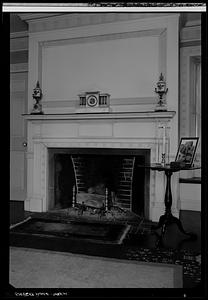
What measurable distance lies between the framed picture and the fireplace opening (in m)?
0.36

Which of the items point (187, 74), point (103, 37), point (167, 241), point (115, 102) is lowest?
point (167, 241)

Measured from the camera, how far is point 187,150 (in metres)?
1.65

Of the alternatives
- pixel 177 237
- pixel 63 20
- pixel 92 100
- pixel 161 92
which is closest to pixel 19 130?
pixel 92 100

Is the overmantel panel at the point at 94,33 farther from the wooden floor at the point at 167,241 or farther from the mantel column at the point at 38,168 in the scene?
the wooden floor at the point at 167,241

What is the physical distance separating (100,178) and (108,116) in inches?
20.5

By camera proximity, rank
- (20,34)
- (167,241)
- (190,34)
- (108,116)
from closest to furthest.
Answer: (167,241) → (108,116) → (190,34) → (20,34)

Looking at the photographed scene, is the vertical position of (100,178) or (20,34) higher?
(20,34)

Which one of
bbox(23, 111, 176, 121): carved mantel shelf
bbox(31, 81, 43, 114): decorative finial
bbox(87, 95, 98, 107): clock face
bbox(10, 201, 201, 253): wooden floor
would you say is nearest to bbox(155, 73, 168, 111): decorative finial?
bbox(23, 111, 176, 121): carved mantel shelf

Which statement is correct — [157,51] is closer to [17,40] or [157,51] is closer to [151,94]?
[151,94]

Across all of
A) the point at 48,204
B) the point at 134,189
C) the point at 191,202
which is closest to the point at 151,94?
the point at 134,189

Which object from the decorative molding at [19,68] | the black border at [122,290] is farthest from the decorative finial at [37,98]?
the black border at [122,290]

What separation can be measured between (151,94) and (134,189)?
74cm

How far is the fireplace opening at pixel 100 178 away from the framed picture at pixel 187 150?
0.36 metres

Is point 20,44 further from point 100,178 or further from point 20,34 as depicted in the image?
point 100,178
